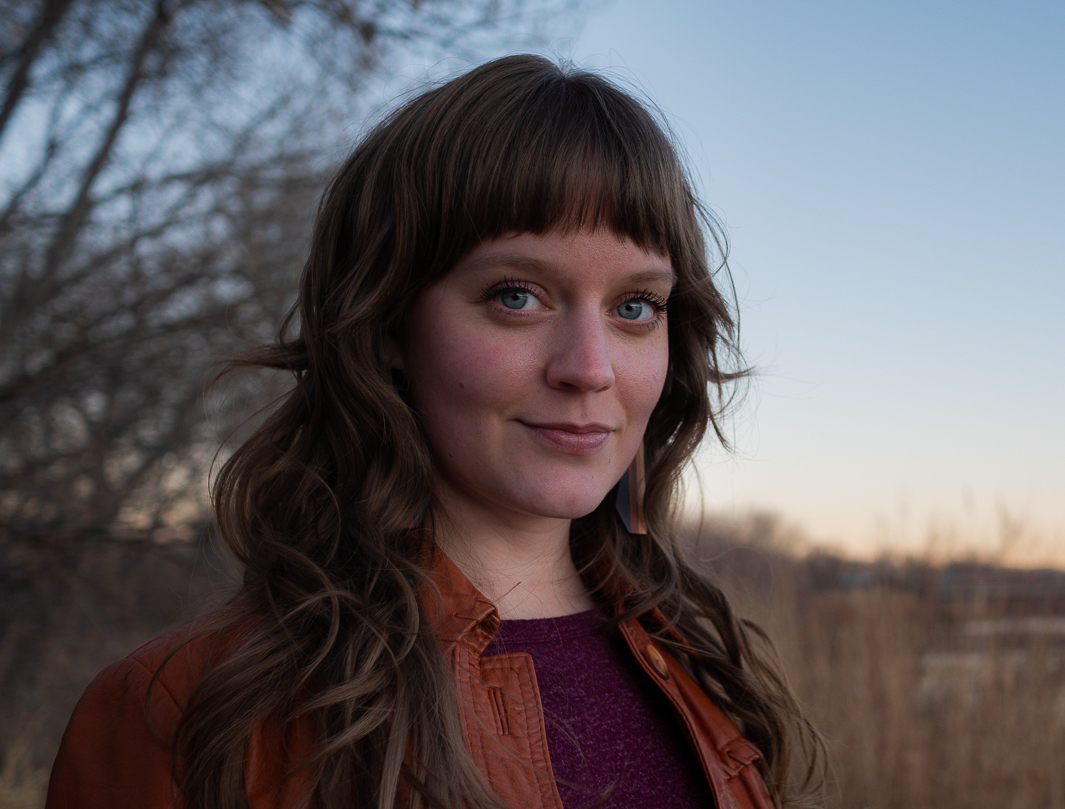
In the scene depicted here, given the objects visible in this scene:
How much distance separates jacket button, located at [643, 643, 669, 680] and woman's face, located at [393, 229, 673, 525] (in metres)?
0.37

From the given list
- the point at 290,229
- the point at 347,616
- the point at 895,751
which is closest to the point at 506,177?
the point at 347,616

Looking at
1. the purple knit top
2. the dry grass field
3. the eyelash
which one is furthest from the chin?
the dry grass field

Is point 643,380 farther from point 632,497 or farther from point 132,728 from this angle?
point 132,728

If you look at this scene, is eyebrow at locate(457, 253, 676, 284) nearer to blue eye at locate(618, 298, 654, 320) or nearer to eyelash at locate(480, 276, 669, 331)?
eyelash at locate(480, 276, 669, 331)

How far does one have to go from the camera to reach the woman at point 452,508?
1.19 meters

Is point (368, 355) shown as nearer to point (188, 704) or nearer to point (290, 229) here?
point (188, 704)

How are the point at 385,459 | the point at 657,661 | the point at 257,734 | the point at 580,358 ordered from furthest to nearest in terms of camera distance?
the point at 657,661
the point at 385,459
the point at 580,358
the point at 257,734

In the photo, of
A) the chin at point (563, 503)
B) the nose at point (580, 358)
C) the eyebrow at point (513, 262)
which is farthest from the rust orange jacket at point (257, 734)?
the eyebrow at point (513, 262)

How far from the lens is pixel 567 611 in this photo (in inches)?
64.2

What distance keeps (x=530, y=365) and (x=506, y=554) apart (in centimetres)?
38

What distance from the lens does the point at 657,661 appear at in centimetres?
162

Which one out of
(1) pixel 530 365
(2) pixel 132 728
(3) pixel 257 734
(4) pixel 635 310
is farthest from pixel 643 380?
(2) pixel 132 728

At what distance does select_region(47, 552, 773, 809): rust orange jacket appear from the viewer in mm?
1173

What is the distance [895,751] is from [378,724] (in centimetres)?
340
